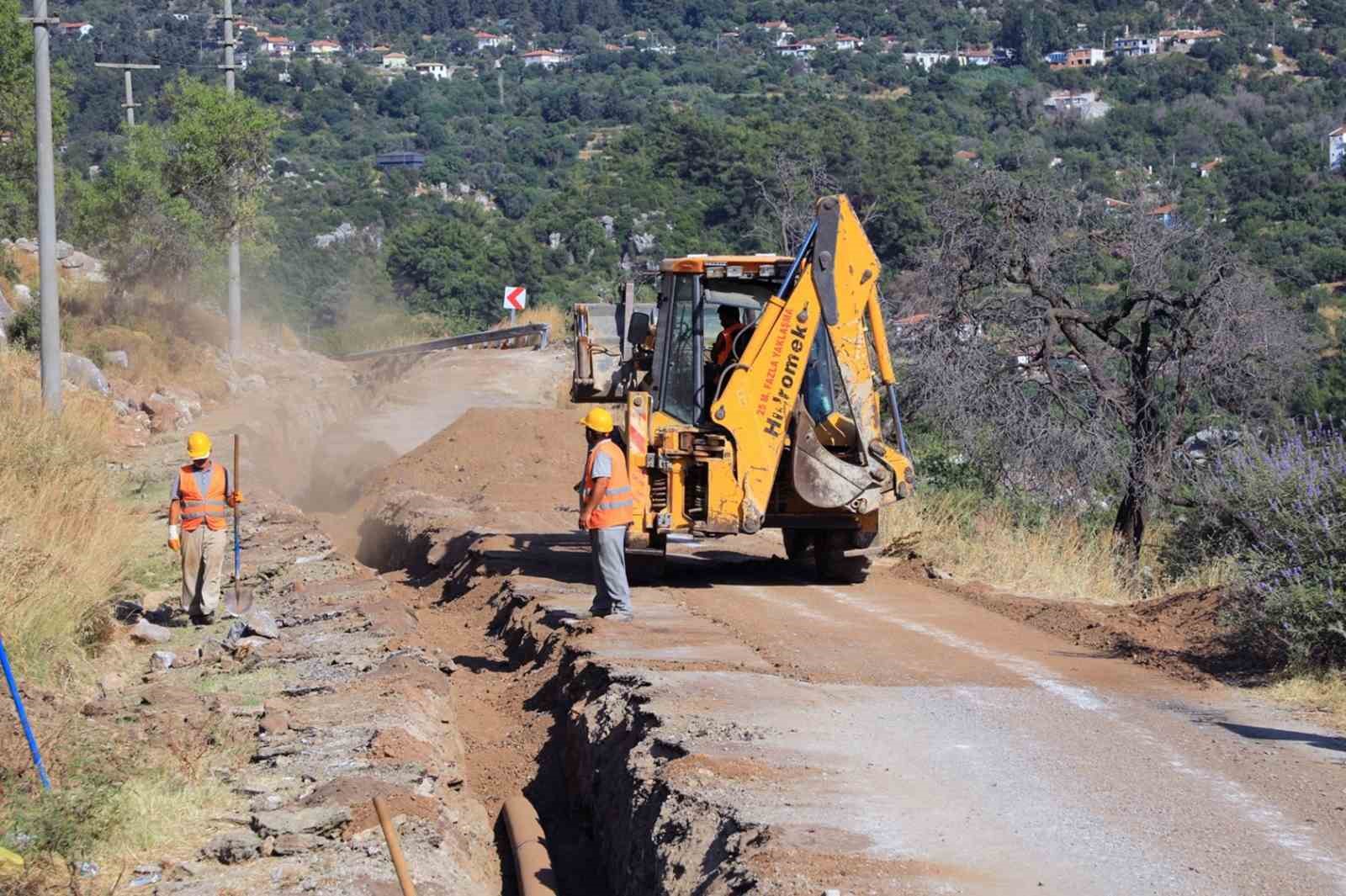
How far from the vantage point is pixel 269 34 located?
531 feet

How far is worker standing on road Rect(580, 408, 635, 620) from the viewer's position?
12.3 metres

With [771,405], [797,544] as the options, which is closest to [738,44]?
[797,544]

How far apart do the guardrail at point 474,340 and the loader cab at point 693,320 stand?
26.3 metres

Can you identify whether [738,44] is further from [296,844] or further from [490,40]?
[296,844]

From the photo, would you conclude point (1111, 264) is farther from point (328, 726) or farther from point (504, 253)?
point (504, 253)

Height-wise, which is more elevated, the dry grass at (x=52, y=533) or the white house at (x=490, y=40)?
the white house at (x=490, y=40)

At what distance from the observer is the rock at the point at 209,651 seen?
12.5 meters

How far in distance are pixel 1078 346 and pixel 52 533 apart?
1268cm

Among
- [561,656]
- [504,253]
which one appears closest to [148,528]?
[561,656]

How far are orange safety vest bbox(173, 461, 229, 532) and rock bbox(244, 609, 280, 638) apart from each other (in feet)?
3.02

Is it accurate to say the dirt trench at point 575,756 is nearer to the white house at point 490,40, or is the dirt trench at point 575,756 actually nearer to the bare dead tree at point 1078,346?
the bare dead tree at point 1078,346

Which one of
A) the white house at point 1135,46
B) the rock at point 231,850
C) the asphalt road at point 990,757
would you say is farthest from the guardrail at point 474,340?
the white house at point 1135,46

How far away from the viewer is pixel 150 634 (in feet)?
43.6

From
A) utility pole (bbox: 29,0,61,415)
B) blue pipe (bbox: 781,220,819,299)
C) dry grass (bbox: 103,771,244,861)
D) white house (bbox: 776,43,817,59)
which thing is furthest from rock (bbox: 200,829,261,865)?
white house (bbox: 776,43,817,59)
